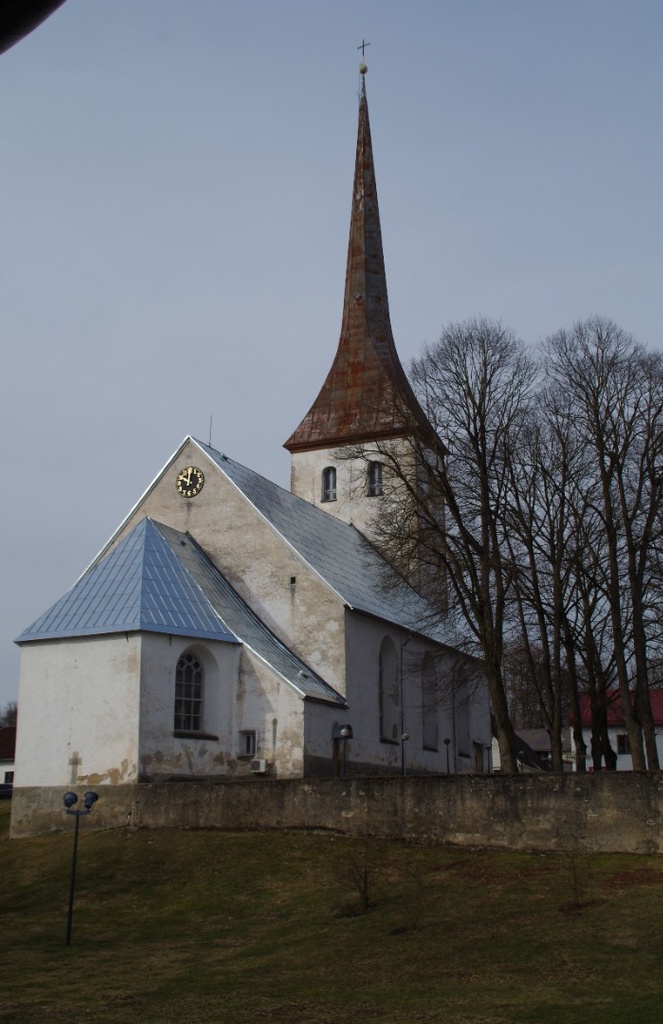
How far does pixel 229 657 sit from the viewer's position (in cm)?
2758

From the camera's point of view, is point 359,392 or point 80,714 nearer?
point 80,714

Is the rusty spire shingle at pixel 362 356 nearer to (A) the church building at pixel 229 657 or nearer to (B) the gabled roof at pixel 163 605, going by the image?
(A) the church building at pixel 229 657

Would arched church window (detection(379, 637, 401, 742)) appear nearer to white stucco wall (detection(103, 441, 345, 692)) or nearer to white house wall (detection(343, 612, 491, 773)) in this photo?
white house wall (detection(343, 612, 491, 773))

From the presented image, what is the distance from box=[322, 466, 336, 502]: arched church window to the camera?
138 ft

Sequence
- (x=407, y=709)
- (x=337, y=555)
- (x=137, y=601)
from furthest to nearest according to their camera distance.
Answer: (x=337, y=555)
(x=407, y=709)
(x=137, y=601)

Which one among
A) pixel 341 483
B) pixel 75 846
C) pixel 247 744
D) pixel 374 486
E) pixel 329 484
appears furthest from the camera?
pixel 329 484

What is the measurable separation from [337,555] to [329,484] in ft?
27.7

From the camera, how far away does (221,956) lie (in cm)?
1472

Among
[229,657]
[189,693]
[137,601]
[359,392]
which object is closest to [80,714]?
[189,693]

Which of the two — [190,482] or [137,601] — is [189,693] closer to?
[137,601]

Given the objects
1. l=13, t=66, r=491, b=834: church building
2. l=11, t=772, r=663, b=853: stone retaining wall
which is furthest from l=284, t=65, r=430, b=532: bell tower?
l=11, t=772, r=663, b=853: stone retaining wall

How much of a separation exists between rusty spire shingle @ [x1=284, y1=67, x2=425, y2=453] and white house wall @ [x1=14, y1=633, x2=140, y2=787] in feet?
57.9

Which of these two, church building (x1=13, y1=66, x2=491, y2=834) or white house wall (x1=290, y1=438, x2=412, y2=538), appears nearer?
church building (x1=13, y1=66, x2=491, y2=834)

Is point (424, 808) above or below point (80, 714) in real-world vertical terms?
below
